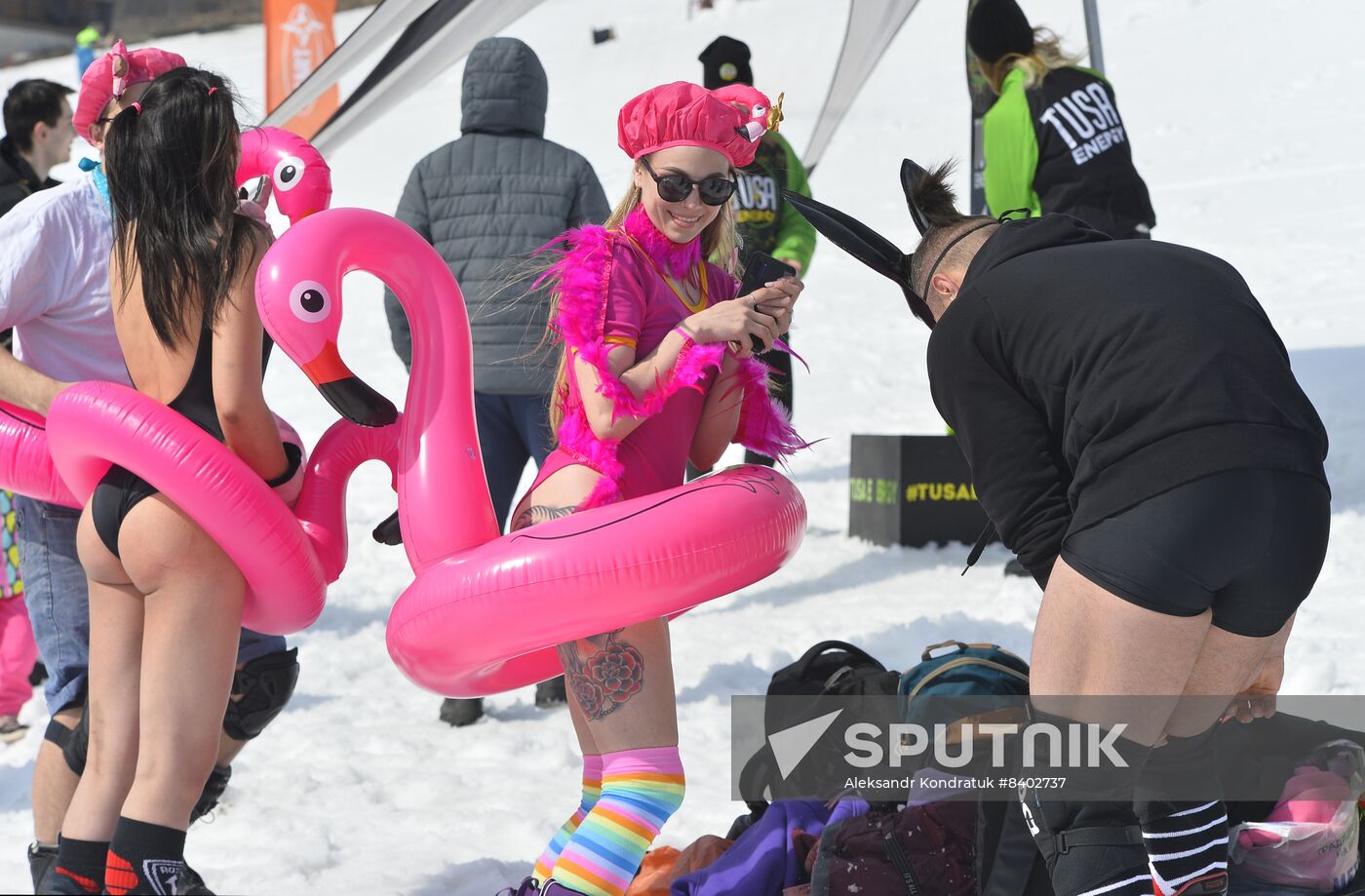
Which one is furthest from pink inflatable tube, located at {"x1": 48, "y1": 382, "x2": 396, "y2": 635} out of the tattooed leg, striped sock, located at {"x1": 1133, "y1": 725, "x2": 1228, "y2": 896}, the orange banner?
the orange banner

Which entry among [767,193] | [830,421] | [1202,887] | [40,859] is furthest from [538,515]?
[830,421]

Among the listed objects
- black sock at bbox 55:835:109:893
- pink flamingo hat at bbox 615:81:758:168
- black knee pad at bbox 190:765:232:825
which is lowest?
black knee pad at bbox 190:765:232:825

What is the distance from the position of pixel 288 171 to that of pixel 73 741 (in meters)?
1.25

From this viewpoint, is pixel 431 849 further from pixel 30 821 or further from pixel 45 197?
pixel 45 197

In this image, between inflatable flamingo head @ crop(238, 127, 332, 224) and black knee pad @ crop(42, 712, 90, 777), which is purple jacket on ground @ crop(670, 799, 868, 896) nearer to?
black knee pad @ crop(42, 712, 90, 777)

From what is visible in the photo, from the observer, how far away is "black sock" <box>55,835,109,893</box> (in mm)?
2301

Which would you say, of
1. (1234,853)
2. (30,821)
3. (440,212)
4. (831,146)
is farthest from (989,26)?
(831,146)

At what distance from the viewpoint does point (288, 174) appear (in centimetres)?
265

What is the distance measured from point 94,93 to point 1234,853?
2.84 meters

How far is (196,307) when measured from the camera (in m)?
2.35

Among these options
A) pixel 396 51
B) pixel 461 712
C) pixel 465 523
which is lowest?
pixel 461 712

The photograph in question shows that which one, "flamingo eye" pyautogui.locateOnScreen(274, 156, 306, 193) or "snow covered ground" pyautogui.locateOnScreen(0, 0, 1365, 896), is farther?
"snow covered ground" pyautogui.locateOnScreen(0, 0, 1365, 896)

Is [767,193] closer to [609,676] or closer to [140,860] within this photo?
[609,676]

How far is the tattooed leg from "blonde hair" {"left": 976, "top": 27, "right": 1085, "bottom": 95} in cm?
305
